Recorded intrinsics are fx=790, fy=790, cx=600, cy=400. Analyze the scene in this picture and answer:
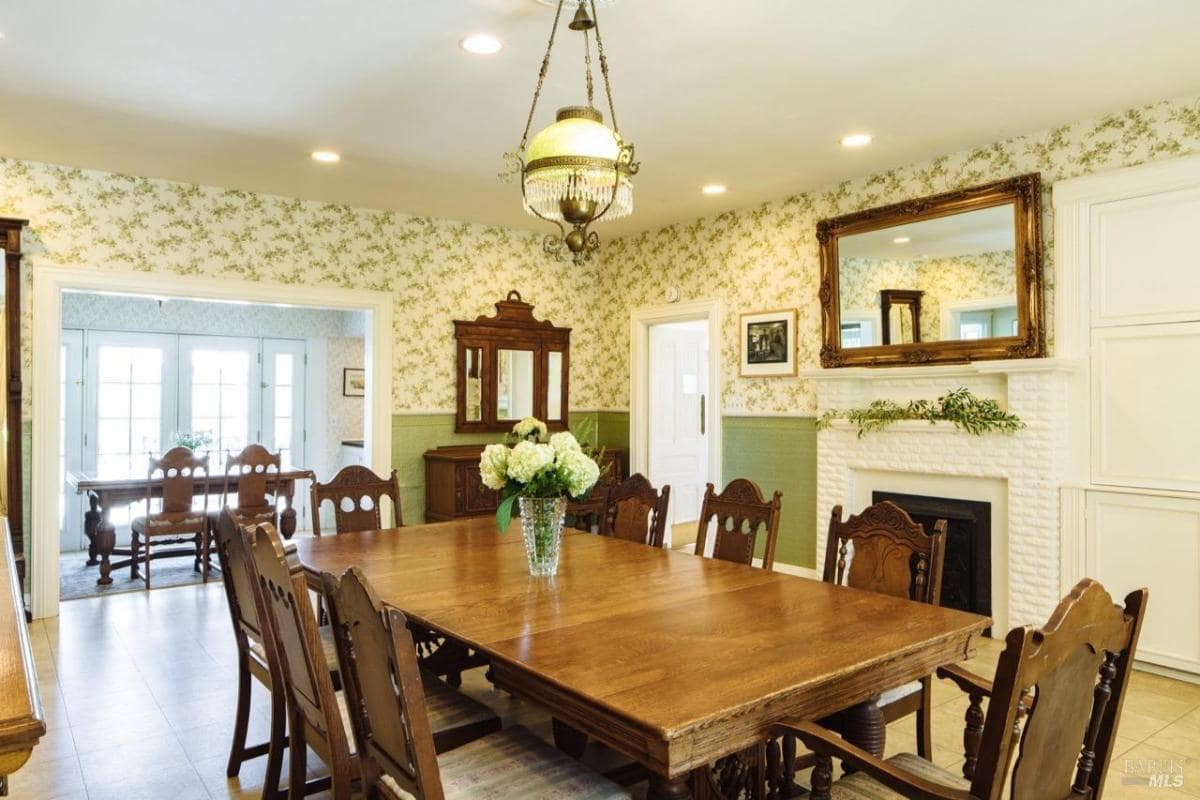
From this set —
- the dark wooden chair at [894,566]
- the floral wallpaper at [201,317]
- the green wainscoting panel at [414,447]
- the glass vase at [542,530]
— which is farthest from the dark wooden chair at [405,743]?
the floral wallpaper at [201,317]

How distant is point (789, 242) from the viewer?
5.49m

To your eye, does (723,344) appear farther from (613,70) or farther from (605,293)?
(613,70)

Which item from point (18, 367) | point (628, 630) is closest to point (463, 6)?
point (628, 630)

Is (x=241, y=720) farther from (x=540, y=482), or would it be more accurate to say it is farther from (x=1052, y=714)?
(x=1052, y=714)

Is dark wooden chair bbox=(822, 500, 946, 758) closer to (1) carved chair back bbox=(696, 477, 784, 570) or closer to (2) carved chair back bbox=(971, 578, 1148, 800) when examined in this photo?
(1) carved chair back bbox=(696, 477, 784, 570)

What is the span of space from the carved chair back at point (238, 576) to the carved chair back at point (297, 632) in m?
0.12

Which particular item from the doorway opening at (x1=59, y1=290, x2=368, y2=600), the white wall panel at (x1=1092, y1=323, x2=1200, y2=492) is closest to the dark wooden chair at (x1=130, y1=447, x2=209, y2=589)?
the doorway opening at (x1=59, y1=290, x2=368, y2=600)

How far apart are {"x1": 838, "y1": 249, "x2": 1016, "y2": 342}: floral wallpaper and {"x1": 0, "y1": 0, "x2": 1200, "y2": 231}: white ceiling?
0.62 meters

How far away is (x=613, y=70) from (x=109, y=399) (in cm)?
626

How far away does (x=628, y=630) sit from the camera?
6.35 ft

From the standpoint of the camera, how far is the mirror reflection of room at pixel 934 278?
432cm

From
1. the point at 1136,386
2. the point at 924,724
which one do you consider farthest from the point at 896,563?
the point at 1136,386

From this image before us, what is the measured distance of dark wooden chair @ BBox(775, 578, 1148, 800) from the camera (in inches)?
49.5

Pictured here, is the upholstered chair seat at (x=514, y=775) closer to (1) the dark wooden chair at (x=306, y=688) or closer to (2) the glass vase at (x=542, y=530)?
(1) the dark wooden chair at (x=306, y=688)
